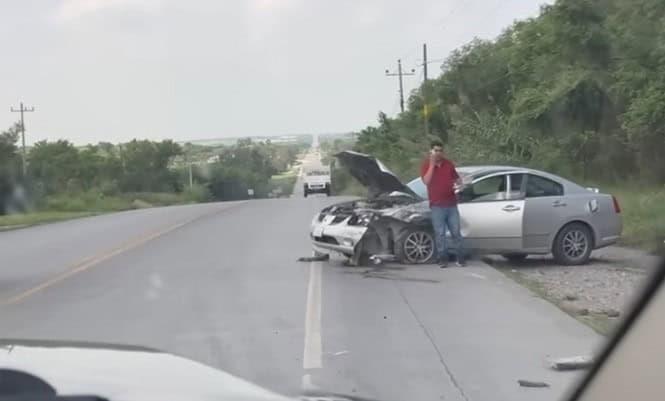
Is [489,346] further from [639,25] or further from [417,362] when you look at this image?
[639,25]

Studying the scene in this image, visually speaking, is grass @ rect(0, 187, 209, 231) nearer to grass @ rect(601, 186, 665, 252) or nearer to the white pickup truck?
the white pickup truck

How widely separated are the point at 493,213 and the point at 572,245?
1.25 m

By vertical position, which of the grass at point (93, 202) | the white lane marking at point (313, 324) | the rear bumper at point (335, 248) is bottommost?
the grass at point (93, 202)

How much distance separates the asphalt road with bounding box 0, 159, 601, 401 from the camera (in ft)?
26.3

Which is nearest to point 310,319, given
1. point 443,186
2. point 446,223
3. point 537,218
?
point 446,223

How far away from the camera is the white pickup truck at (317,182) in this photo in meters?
64.9

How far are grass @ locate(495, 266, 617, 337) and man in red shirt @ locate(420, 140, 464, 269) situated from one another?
919 mm

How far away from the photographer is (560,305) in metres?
11.6

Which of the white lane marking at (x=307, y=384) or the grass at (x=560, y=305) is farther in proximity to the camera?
the grass at (x=560, y=305)

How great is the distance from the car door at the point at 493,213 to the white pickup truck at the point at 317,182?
158 ft

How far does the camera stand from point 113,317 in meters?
11.6

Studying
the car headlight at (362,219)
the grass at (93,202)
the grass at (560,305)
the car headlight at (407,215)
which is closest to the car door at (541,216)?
the grass at (560,305)

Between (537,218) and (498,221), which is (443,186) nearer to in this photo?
(498,221)

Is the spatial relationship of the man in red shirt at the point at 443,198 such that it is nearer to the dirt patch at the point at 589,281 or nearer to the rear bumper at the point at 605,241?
the dirt patch at the point at 589,281
